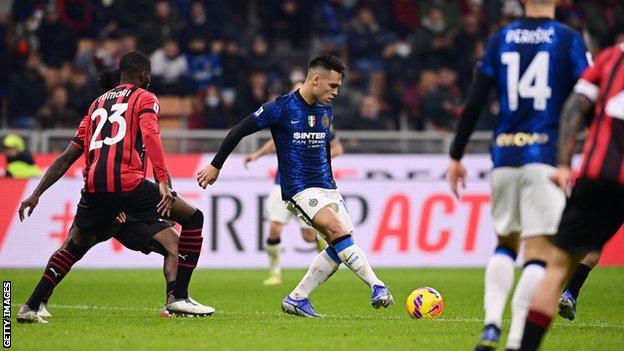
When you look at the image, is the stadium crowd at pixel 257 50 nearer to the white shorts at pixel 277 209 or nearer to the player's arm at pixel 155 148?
the white shorts at pixel 277 209

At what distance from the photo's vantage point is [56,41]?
75.2 ft

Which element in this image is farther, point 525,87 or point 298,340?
point 298,340

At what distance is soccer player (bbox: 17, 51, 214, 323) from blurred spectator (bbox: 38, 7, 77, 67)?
12.7 metres

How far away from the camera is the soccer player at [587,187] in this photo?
269 inches

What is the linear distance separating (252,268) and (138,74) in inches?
347

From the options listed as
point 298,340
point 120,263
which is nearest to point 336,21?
point 120,263

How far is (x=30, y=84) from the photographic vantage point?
22.0m

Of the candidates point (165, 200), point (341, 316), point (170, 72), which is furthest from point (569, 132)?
point (170, 72)

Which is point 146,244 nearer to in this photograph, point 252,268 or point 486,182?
point 252,268

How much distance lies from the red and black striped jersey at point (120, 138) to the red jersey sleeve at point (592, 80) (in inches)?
162

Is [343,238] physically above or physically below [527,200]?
below

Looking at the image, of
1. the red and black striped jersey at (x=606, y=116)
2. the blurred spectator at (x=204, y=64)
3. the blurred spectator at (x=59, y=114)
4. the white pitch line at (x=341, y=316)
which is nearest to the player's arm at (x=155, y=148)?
the white pitch line at (x=341, y=316)

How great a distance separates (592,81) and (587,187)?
1.95ft

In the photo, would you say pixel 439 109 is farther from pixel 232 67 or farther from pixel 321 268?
pixel 321 268
